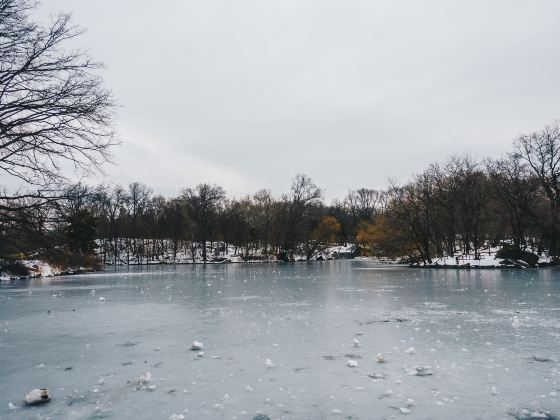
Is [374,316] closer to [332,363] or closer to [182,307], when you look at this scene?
[332,363]

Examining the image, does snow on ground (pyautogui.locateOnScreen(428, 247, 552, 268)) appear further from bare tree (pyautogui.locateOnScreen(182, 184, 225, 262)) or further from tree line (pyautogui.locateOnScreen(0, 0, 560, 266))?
bare tree (pyautogui.locateOnScreen(182, 184, 225, 262))

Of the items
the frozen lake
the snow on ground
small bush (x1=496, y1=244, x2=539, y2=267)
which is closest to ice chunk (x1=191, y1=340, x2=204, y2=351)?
the frozen lake

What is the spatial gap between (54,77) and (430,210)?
2030 inches

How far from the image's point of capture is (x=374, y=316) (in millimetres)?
14000

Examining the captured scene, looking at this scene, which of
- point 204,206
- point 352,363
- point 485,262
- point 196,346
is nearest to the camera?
point 352,363

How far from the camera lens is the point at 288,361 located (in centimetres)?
866

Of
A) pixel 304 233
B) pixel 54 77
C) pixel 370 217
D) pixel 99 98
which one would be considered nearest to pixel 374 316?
pixel 99 98

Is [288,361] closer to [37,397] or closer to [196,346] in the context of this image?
[196,346]

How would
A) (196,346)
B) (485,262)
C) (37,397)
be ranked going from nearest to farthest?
1. (37,397)
2. (196,346)
3. (485,262)

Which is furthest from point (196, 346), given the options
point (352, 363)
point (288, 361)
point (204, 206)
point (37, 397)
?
point (204, 206)

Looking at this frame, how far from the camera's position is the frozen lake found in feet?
20.3

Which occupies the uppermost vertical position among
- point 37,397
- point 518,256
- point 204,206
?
point 204,206

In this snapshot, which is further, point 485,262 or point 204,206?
point 204,206

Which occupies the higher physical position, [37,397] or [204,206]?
[204,206]
